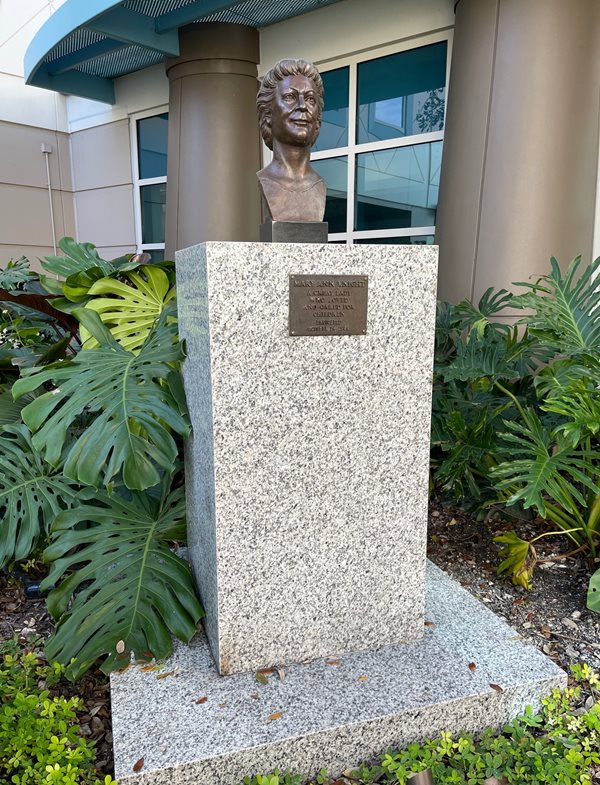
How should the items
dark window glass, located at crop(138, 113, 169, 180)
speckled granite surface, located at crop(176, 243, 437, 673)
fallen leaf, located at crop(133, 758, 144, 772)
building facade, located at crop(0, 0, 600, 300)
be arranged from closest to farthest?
fallen leaf, located at crop(133, 758, 144, 772) < speckled granite surface, located at crop(176, 243, 437, 673) < building facade, located at crop(0, 0, 600, 300) < dark window glass, located at crop(138, 113, 169, 180)

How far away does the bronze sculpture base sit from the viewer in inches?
80.6

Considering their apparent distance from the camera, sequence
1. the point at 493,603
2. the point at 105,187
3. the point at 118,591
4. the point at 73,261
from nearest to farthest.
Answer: the point at 118,591
the point at 493,603
the point at 73,261
the point at 105,187

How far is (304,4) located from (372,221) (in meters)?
2.03

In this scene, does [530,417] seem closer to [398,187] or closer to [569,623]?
[569,623]

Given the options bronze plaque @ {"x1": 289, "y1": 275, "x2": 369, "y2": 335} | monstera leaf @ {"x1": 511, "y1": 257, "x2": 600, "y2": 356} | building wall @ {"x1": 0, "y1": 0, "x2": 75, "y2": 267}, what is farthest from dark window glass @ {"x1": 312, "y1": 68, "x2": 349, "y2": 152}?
bronze plaque @ {"x1": 289, "y1": 275, "x2": 369, "y2": 335}

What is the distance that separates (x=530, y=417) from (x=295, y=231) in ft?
4.93

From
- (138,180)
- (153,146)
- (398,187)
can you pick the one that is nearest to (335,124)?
(398,187)

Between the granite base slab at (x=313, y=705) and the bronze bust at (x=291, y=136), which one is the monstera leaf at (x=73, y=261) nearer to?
the bronze bust at (x=291, y=136)

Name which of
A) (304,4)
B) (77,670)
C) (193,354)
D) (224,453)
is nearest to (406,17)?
(304,4)

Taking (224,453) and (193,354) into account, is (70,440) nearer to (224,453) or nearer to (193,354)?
(193,354)

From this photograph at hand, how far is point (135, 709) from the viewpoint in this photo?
1.89 metres

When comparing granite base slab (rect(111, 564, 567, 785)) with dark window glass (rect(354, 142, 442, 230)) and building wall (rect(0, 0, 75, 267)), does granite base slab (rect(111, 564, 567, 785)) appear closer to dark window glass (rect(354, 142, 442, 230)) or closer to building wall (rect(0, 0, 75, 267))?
dark window glass (rect(354, 142, 442, 230))

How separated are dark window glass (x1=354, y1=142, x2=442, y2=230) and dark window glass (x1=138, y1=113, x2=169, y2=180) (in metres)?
2.63

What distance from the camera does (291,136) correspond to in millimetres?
2100
